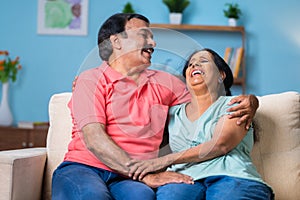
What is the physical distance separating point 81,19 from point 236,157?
2572mm

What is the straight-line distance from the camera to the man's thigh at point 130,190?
69.4 inches

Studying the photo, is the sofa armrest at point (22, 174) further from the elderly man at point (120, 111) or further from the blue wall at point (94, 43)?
the blue wall at point (94, 43)

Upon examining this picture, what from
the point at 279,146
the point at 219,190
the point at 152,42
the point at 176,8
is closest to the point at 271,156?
the point at 279,146

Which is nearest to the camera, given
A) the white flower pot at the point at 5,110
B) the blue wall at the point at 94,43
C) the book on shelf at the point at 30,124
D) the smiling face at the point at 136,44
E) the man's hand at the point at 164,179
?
the man's hand at the point at 164,179

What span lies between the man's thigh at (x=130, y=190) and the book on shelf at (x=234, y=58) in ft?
7.61

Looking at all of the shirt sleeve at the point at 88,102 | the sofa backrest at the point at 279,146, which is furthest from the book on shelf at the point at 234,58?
the shirt sleeve at the point at 88,102

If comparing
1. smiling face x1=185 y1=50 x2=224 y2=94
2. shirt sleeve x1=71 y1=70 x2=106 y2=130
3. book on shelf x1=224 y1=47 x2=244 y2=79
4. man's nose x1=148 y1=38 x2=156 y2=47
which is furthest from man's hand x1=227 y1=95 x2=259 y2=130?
A: book on shelf x1=224 y1=47 x2=244 y2=79

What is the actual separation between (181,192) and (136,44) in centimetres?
58

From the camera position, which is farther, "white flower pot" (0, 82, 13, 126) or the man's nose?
"white flower pot" (0, 82, 13, 126)

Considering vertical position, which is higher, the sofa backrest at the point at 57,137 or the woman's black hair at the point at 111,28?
the woman's black hair at the point at 111,28

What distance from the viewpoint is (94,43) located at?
13.7 feet

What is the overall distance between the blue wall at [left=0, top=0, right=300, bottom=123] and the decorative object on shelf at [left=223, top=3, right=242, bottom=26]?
0.08 meters

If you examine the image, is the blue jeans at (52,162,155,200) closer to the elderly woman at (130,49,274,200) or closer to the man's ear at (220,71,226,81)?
the elderly woman at (130,49,274,200)

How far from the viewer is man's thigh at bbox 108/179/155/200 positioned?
176 cm
